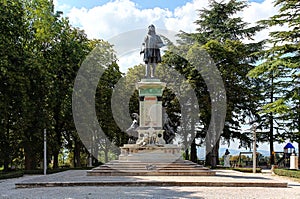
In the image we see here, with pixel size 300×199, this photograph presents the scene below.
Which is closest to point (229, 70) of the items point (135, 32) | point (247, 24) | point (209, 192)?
point (247, 24)

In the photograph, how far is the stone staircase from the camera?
1858cm

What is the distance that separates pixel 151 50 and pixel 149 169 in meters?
8.58

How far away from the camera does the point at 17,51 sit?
22.9m

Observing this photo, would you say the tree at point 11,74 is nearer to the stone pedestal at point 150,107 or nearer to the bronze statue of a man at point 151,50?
the stone pedestal at point 150,107

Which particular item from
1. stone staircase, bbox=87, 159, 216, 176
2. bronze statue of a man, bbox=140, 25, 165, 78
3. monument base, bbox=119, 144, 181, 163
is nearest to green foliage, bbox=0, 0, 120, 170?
monument base, bbox=119, 144, 181, 163

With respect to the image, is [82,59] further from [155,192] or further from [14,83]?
[155,192]

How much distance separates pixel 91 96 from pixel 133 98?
5.07m

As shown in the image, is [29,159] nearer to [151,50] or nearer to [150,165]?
[151,50]

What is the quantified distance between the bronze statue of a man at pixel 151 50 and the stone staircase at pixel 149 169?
675cm

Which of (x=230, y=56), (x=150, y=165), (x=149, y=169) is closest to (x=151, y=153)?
(x=150, y=165)

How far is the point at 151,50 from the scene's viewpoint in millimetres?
25219

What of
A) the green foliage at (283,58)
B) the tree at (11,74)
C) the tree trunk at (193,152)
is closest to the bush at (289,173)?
the green foliage at (283,58)

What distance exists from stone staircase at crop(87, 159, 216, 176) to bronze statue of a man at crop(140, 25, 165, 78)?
6.75 m

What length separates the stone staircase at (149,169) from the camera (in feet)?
61.0
